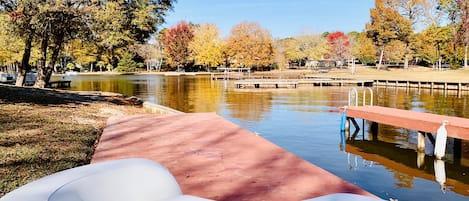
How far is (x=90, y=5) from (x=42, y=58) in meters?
7.72

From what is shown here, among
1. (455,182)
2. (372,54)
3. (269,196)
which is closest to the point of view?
(269,196)

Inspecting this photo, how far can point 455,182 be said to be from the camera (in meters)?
8.21

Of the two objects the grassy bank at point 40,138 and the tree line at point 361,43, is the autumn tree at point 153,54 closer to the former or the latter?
the tree line at point 361,43

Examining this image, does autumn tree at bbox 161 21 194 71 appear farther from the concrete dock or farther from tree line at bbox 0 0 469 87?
the concrete dock

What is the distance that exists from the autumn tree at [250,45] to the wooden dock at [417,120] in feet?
178

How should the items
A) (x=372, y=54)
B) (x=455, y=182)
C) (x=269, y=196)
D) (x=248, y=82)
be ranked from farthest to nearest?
(x=372, y=54) < (x=248, y=82) < (x=455, y=182) < (x=269, y=196)

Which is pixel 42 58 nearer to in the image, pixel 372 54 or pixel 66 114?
pixel 66 114

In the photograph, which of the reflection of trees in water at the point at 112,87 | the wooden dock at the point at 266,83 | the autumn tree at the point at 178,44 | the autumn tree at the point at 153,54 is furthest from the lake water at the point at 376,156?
the autumn tree at the point at 153,54

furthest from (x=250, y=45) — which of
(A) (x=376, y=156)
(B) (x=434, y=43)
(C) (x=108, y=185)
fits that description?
(C) (x=108, y=185)

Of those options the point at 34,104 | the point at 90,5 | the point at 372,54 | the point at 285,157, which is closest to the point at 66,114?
the point at 34,104

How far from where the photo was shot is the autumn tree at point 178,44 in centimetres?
7806

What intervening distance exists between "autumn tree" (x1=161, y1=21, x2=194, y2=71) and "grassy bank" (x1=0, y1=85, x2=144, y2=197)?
65.4 meters

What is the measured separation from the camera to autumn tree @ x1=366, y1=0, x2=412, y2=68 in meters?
56.4

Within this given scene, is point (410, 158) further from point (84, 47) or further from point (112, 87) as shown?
point (112, 87)
